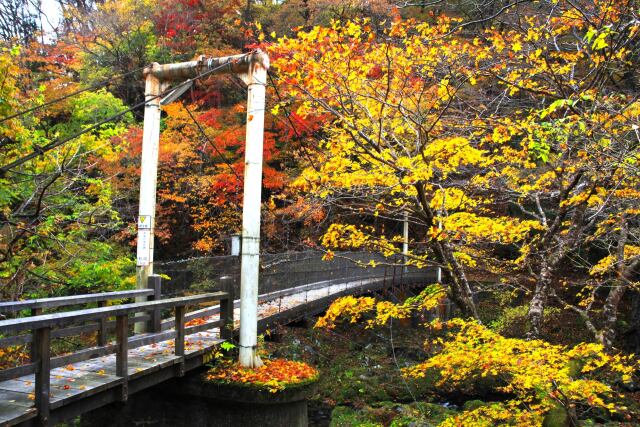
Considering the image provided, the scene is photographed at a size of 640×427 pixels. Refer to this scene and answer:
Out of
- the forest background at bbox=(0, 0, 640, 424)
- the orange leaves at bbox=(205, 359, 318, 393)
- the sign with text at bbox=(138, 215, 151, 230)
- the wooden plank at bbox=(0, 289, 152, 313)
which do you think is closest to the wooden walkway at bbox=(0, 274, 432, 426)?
the orange leaves at bbox=(205, 359, 318, 393)

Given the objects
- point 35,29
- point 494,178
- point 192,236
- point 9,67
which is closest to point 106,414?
point 9,67

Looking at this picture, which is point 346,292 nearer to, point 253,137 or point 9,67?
point 253,137

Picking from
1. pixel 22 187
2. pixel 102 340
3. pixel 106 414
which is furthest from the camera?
pixel 22 187

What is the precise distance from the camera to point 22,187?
8250 mm

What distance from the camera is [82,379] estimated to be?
16.2 feet

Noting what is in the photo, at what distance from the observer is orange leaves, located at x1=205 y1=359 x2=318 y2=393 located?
6.36m

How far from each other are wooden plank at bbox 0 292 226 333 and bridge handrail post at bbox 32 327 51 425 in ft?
0.36

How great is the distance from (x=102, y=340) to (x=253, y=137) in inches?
128

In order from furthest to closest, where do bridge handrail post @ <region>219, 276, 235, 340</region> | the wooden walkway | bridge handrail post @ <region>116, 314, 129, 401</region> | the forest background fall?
bridge handrail post @ <region>219, 276, 235, 340</region> → the forest background → bridge handrail post @ <region>116, 314, 129, 401</region> → the wooden walkway

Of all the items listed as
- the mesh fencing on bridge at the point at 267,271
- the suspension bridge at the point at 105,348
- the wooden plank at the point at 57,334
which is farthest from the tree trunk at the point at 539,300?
the wooden plank at the point at 57,334

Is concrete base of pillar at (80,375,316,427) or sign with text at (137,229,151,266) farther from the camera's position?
sign with text at (137,229,151,266)

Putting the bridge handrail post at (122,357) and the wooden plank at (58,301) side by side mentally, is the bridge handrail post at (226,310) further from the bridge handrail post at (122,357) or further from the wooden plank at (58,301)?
the bridge handrail post at (122,357)

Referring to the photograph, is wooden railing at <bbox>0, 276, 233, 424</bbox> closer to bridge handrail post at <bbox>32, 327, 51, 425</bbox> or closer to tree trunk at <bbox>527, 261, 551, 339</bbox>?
bridge handrail post at <bbox>32, 327, 51, 425</bbox>

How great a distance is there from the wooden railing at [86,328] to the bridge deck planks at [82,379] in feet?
0.48
